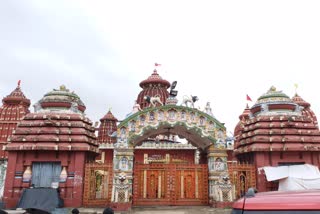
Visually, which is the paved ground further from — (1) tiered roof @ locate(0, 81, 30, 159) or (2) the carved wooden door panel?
(1) tiered roof @ locate(0, 81, 30, 159)

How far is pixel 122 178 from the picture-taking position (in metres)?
16.3

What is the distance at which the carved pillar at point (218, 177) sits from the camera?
55.0 ft

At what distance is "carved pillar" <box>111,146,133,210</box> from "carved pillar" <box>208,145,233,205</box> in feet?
14.9

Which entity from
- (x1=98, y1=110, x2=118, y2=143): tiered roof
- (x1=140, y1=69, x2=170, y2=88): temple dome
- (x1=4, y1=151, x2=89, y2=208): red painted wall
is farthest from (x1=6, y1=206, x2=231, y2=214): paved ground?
(x1=140, y1=69, x2=170, y2=88): temple dome

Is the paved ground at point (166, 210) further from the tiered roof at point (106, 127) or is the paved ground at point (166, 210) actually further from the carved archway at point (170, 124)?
the tiered roof at point (106, 127)

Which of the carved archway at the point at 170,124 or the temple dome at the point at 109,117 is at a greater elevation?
the temple dome at the point at 109,117

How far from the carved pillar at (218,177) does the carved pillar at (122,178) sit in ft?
14.9

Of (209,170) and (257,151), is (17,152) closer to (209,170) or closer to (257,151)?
(209,170)

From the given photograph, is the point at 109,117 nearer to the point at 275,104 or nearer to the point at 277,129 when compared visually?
the point at 275,104

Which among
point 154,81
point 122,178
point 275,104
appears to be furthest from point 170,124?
point 154,81

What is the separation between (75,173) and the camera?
1694cm

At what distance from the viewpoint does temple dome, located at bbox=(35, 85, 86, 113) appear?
19016 mm

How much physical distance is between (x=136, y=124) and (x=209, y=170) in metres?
4.92

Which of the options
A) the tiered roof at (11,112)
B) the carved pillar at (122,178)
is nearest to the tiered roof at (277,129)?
the carved pillar at (122,178)
